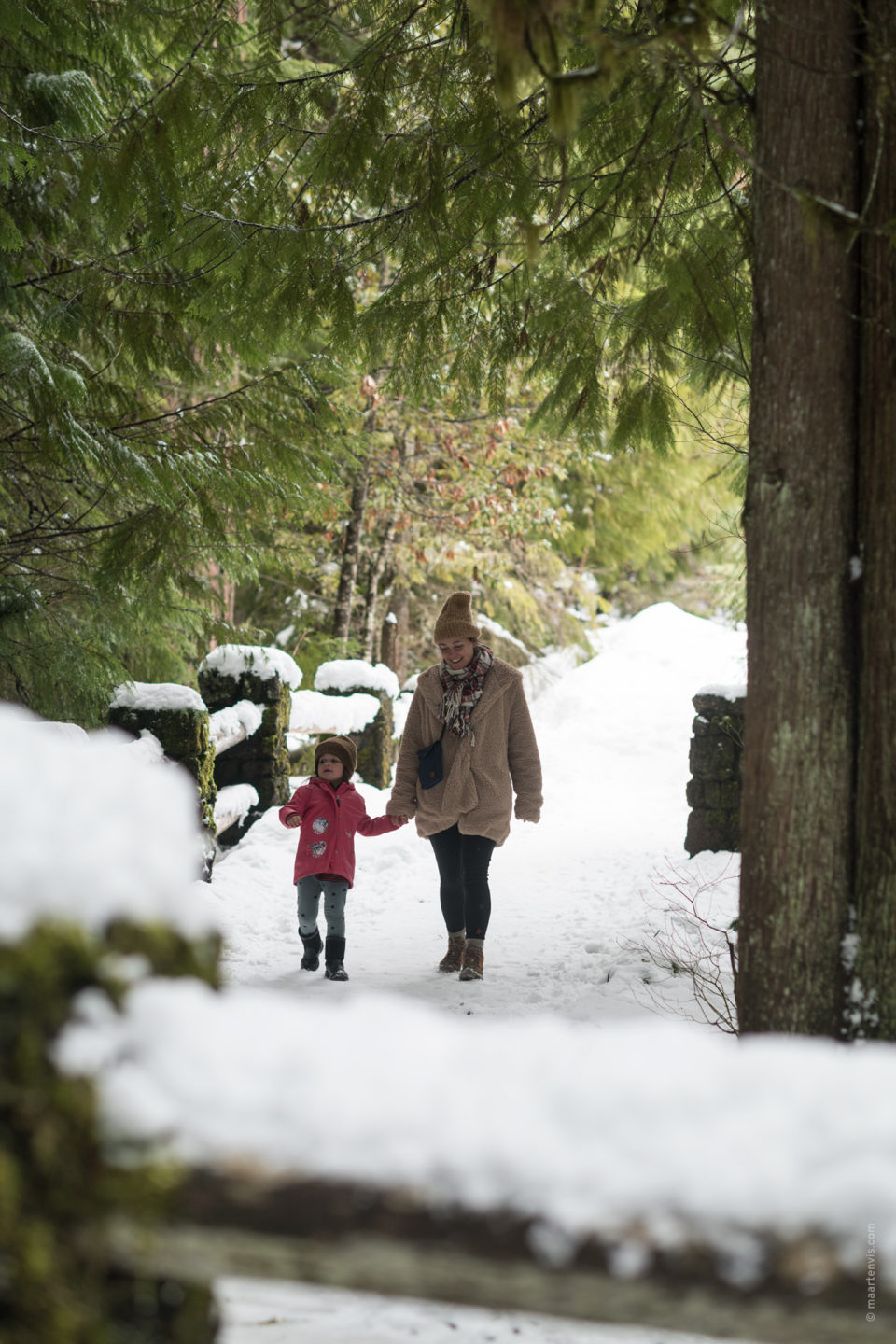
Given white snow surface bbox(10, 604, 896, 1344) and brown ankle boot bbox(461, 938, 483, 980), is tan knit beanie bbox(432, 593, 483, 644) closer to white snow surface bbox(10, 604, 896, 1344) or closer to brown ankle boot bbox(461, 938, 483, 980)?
brown ankle boot bbox(461, 938, 483, 980)

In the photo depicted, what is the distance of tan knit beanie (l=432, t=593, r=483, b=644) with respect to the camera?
15.9 ft

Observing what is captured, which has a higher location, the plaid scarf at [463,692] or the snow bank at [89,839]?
the plaid scarf at [463,692]

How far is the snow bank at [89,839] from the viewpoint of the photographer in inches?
39.9

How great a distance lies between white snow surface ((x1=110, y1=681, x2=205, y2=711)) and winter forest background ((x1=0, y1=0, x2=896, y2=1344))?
7 centimetres

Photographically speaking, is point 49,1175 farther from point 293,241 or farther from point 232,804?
point 232,804

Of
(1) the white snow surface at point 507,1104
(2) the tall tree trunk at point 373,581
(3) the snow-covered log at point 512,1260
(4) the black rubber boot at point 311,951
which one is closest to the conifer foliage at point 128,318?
(4) the black rubber boot at point 311,951

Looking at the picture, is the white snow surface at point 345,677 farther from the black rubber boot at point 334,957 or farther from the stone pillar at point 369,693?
the black rubber boot at point 334,957

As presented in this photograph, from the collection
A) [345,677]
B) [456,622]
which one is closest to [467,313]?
[456,622]

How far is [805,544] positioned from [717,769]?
5.32m

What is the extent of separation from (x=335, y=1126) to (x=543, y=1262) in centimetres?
26

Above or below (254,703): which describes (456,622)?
above

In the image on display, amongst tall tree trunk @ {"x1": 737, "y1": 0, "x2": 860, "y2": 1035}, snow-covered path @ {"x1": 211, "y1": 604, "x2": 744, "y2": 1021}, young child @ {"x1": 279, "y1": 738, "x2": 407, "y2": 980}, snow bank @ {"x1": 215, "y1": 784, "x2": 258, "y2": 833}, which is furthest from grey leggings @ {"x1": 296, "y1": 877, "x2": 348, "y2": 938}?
tall tree trunk @ {"x1": 737, "y1": 0, "x2": 860, "y2": 1035}

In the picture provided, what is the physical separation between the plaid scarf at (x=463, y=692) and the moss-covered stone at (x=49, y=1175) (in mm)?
3869

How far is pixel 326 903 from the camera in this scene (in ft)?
16.0
